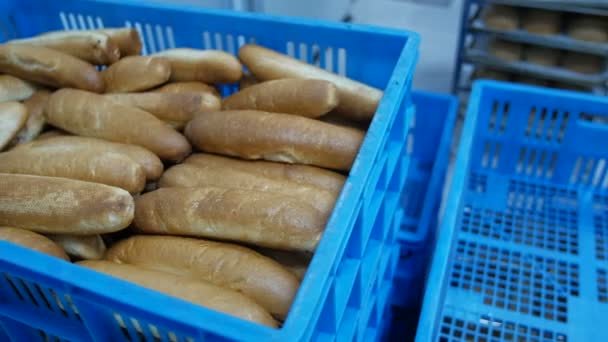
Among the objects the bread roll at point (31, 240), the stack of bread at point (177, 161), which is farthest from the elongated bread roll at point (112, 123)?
the bread roll at point (31, 240)

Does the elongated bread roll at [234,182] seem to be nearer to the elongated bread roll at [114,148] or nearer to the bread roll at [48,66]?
the elongated bread roll at [114,148]

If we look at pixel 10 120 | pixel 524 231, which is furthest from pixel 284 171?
pixel 524 231

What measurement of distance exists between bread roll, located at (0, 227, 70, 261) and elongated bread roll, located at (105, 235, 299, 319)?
0.07 metres

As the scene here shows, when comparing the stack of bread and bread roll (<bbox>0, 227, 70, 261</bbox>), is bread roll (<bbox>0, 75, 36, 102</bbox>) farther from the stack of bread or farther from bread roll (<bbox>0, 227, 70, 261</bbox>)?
bread roll (<bbox>0, 227, 70, 261</bbox>)

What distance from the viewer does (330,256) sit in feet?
1.75

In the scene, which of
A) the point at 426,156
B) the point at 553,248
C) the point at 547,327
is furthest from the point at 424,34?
the point at 547,327

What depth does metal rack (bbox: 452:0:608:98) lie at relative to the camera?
1.63m

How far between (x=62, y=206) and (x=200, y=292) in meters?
0.24

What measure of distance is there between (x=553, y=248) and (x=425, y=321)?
490mm

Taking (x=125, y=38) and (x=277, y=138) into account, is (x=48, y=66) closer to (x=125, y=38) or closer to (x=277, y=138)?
(x=125, y=38)

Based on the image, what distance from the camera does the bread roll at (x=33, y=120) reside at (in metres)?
0.92

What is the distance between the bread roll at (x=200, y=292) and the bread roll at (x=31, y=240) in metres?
0.08

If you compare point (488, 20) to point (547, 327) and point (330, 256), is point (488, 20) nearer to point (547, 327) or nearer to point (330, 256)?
point (547, 327)

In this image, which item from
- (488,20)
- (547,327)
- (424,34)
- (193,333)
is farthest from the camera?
(424,34)
